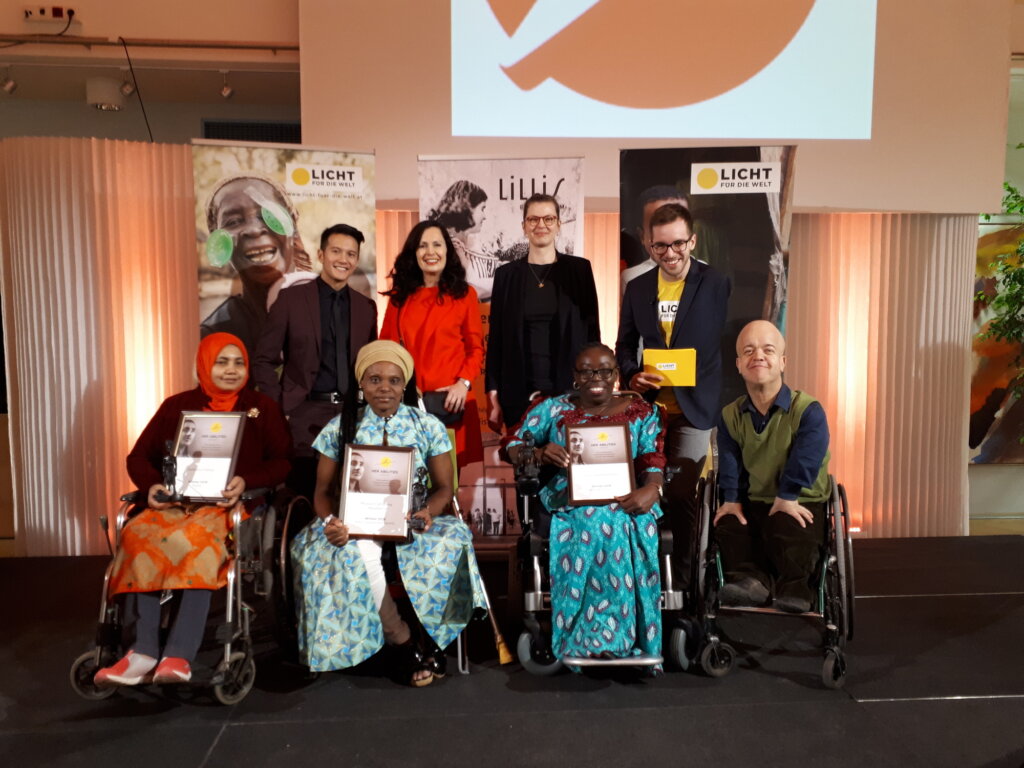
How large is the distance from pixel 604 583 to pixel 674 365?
52.7 inches

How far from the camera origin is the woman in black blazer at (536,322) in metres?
3.85

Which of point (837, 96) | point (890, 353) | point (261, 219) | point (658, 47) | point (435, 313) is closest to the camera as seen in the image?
point (435, 313)

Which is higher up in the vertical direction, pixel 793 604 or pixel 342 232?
pixel 342 232

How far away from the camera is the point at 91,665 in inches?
109

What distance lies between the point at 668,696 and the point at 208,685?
65.8 inches

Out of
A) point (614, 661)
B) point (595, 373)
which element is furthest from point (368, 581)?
point (595, 373)

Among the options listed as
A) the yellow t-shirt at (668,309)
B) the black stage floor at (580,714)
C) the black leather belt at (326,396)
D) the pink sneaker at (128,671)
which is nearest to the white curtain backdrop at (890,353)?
the yellow t-shirt at (668,309)

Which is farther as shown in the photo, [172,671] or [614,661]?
[614,661]

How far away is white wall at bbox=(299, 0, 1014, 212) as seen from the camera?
4.50m

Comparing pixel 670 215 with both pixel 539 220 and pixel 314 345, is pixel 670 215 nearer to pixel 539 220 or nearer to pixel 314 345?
pixel 539 220

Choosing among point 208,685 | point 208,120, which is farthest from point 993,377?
point 208,120

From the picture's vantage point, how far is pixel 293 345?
150 inches

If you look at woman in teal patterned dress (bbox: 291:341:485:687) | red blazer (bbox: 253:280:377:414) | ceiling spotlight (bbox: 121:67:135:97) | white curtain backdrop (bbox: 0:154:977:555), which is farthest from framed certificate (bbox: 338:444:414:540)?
ceiling spotlight (bbox: 121:67:135:97)

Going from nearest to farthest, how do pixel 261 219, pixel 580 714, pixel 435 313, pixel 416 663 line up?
1. pixel 580 714
2. pixel 416 663
3. pixel 435 313
4. pixel 261 219
